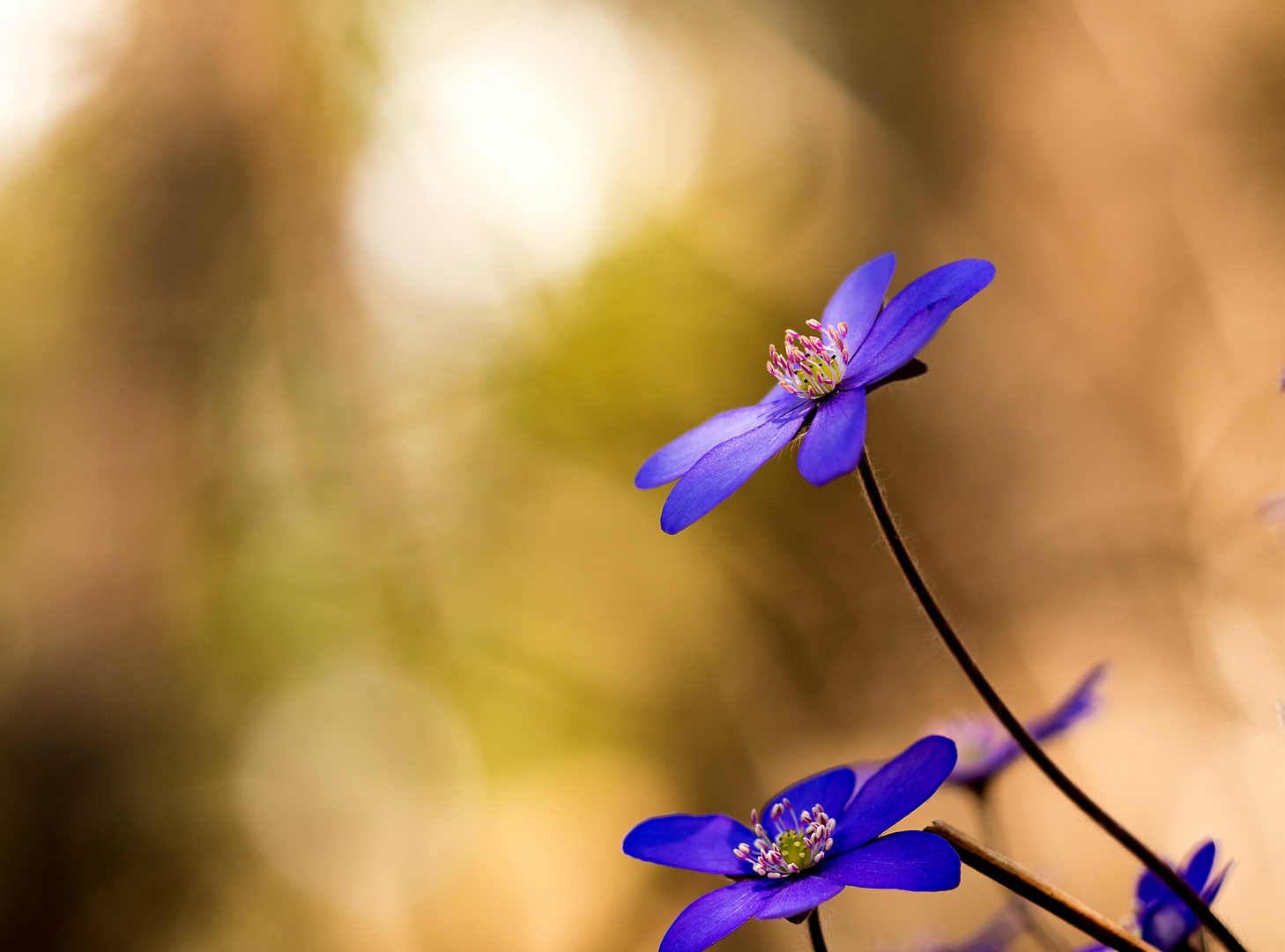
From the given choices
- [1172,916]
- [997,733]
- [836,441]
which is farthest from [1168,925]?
[997,733]

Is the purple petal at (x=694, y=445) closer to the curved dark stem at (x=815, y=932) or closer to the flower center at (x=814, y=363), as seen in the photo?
the flower center at (x=814, y=363)

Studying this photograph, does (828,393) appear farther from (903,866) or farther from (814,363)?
(903,866)

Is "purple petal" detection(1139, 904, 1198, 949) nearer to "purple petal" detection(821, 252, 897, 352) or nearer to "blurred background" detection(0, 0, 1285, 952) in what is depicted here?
"purple petal" detection(821, 252, 897, 352)

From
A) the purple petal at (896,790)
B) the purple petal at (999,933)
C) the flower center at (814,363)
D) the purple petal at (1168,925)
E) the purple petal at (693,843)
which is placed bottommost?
the purple petal at (1168,925)

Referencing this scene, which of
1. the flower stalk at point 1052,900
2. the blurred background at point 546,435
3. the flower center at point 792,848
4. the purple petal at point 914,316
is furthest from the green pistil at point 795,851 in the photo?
the blurred background at point 546,435

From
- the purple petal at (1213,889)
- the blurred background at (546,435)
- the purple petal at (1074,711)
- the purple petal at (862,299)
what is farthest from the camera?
the blurred background at (546,435)

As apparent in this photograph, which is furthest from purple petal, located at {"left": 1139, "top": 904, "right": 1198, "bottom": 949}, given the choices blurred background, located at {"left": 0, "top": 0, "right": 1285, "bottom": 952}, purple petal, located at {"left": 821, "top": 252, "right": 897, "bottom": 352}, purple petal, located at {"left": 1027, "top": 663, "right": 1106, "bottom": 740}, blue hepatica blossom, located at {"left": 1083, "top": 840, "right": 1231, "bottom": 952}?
blurred background, located at {"left": 0, "top": 0, "right": 1285, "bottom": 952}
